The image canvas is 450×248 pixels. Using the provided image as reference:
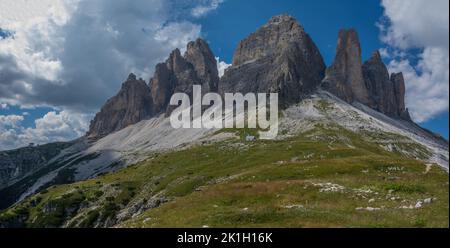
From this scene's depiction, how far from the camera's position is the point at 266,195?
4544cm

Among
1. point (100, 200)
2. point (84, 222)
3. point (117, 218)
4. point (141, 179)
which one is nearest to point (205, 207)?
point (117, 218)

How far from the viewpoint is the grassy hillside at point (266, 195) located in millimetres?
31234

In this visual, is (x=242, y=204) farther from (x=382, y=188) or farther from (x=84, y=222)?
(x=84, y=222)

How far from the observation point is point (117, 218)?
11081cm

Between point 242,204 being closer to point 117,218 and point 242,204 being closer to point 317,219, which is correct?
point 317,219

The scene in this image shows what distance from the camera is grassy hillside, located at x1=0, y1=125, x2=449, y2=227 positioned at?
102 feet
